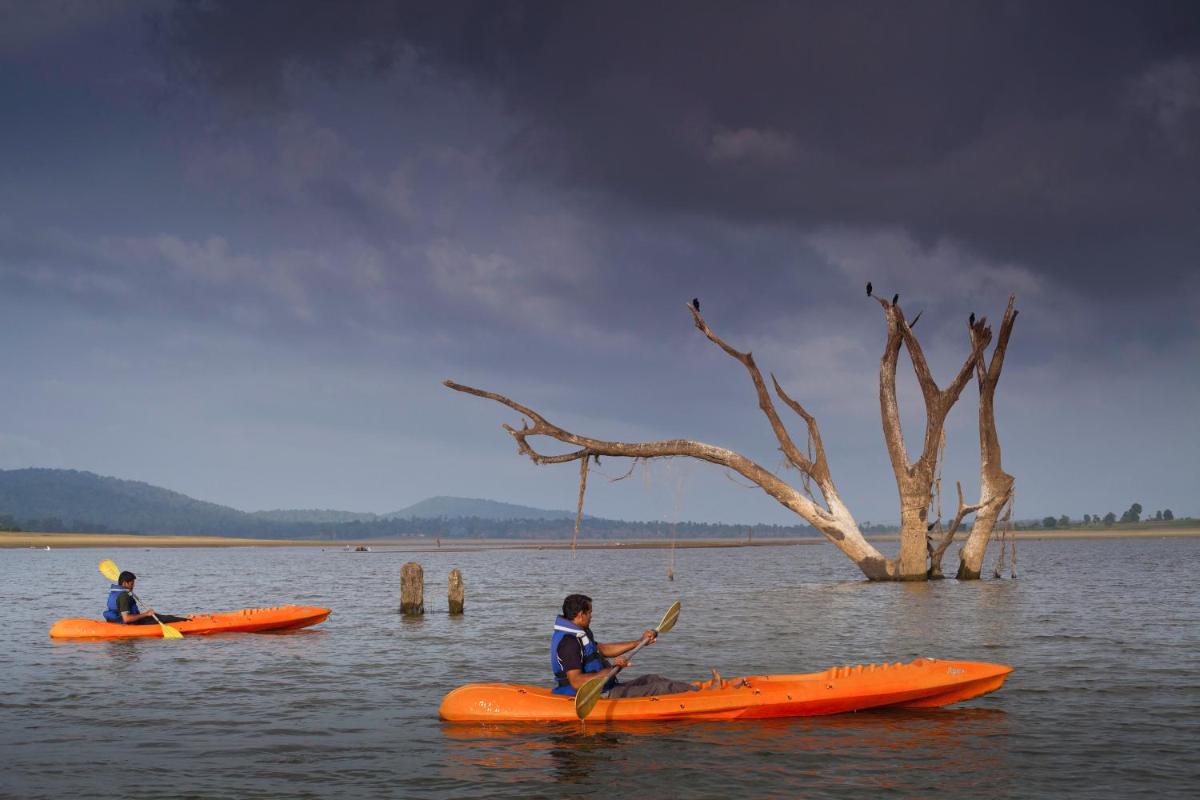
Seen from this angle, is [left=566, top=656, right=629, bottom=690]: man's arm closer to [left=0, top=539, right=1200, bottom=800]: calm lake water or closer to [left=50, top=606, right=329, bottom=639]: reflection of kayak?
[left=0, top=539, right=1200, bottom=800]: calm lake water

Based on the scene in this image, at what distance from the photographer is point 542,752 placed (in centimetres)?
1148

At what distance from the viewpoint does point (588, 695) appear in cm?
1159

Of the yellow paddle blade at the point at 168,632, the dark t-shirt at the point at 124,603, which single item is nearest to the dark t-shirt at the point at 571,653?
the yellow paddle blade at the point at 168,632

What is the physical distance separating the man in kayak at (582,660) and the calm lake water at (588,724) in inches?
19.2

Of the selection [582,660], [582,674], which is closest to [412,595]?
[582,660]

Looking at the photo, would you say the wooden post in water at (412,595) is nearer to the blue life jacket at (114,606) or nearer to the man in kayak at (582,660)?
the blue life jacket at (114,606)

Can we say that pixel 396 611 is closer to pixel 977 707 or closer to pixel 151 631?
pixel 151 631

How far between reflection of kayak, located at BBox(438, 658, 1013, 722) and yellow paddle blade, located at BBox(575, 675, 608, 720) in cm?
62

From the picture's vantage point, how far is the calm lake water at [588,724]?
1007 centimetres

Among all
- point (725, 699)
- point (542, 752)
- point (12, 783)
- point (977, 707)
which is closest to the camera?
point (12, 783)

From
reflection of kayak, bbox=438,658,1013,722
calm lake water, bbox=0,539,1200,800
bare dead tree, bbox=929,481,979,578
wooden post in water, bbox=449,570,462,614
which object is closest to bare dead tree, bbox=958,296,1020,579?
bare dead tree, bbox=929,481,979,578

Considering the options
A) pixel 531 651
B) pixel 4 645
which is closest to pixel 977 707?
pixel 531 651

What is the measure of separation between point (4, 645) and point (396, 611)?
11378 millimetres

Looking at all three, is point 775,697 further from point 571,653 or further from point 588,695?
point 571,653
